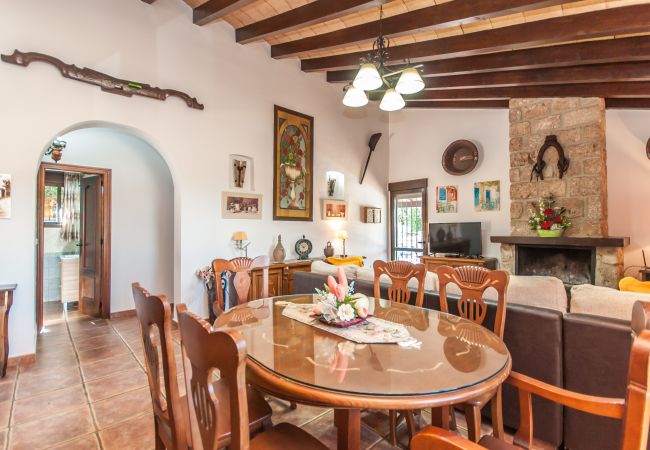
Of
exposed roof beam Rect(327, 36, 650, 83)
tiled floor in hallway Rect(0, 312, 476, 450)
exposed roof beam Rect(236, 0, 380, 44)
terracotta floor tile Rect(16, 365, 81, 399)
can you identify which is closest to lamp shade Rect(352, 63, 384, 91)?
exposed roof beam Rect(327, 36, 650, 83)

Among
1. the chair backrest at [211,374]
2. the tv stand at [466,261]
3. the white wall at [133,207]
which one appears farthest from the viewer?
the tv stand at [466,261]

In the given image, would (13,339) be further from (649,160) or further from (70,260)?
(649,160)

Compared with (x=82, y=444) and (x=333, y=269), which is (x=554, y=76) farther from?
(x=82, y=444)

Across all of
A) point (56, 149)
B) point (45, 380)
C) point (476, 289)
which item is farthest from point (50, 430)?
point (56, 149)

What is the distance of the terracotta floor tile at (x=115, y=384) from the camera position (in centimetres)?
253

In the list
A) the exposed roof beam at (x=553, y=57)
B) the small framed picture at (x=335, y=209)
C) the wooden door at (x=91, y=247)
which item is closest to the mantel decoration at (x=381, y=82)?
the exposed roof beam at (x=553, y=57)

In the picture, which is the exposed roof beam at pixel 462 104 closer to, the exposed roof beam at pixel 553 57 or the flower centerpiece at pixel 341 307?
the exposed roof beam at pixel 553 57

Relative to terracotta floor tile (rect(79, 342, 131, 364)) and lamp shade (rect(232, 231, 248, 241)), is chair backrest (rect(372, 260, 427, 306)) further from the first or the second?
terracotta floor tile (rect(79, 342, 131, 364))

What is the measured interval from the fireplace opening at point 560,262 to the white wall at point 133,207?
5.51 metres

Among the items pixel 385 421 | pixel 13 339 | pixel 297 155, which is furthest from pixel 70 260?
pixel 385 421

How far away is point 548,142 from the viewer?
4.87 metres

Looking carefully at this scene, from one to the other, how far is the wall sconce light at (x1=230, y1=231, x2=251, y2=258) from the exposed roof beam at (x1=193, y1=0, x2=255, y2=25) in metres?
Result: 2.64

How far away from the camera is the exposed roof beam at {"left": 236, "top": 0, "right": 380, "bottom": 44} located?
10.8 ft

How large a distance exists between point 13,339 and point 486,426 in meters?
4.02
